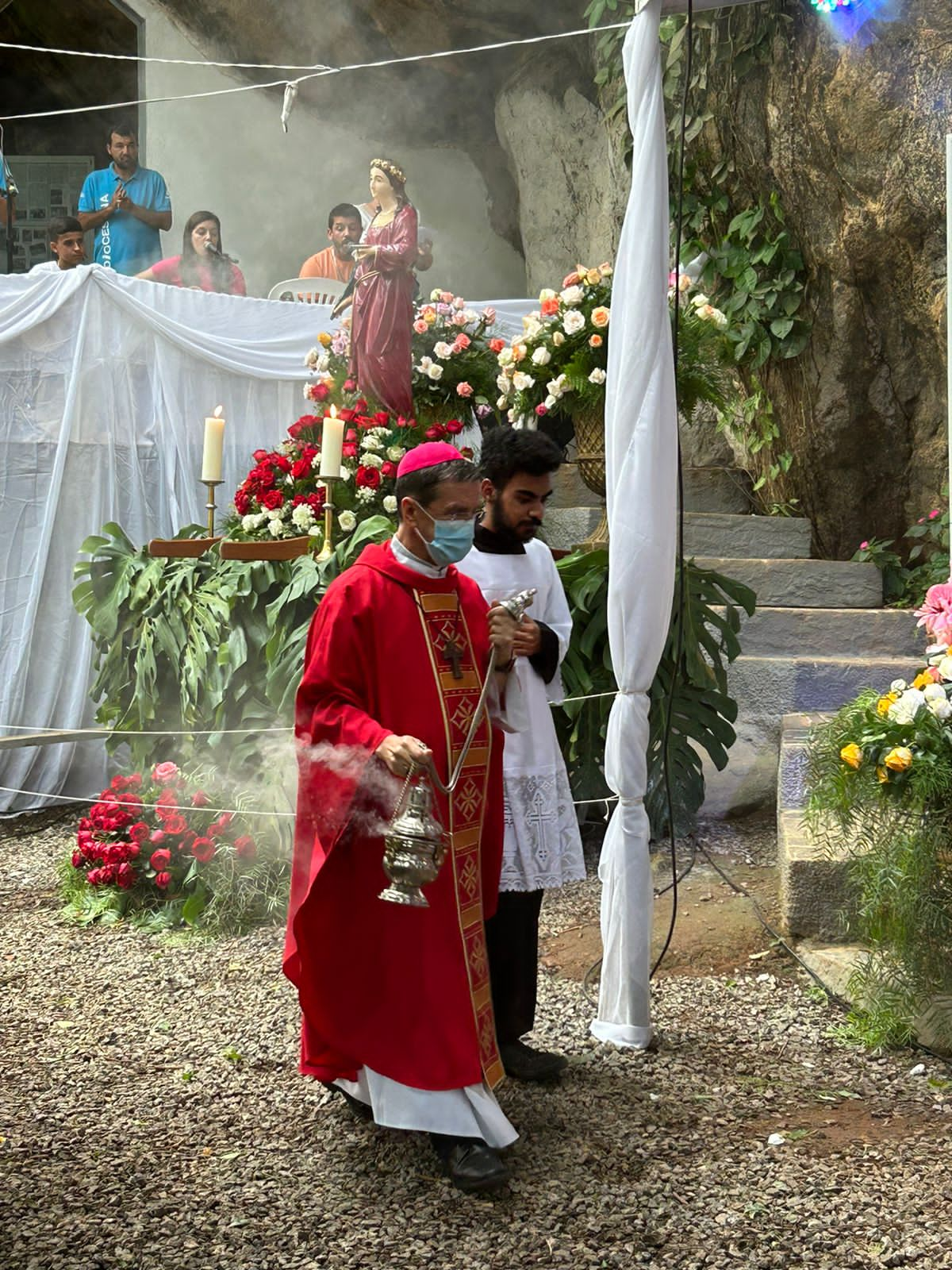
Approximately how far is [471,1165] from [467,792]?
0.80 m

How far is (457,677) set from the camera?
9.97 ft

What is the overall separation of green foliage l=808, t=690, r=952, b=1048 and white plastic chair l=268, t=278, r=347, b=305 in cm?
707

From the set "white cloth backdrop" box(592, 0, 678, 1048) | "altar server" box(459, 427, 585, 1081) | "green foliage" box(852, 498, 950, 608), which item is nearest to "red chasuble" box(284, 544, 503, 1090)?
"altar server" box(459, 427, 585, 1081)

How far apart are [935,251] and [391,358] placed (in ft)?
9.79

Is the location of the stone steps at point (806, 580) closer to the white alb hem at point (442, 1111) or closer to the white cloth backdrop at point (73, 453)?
the white cloth backdrop at point (73, 453)

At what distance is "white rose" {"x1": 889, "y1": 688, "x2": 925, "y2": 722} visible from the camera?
143 inches

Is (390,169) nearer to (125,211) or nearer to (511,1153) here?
(125,211)

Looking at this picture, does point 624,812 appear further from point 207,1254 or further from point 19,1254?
point 19,1254

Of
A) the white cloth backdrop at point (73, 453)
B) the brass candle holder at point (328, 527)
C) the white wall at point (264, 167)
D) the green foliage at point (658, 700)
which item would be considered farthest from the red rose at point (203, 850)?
the white wall at point (264, 167)

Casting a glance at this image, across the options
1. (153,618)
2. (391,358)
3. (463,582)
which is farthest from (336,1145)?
(391,358)

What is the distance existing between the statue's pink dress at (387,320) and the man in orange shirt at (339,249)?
2.56m

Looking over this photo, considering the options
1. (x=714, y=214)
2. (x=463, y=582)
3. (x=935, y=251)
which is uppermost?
(x=714, y=214)

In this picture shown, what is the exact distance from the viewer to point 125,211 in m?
10.6

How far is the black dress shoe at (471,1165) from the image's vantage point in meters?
2.79
